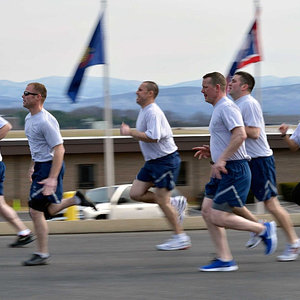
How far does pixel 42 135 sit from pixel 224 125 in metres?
1.84

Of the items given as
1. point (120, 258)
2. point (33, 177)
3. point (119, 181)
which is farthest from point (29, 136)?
point (119, 181)

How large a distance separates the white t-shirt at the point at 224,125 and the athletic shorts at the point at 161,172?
5.45 feet

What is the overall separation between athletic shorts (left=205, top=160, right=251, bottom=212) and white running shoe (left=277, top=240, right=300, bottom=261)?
98 centimetres

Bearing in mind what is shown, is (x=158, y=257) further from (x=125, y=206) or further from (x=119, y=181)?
(x=119, y=181)

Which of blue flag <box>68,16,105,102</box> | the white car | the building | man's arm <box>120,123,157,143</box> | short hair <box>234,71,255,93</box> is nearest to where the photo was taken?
short hair <box>234,71,255,93</box>

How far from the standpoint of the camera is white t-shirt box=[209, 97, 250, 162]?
6.02m

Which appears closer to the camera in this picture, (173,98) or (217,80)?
(217,80)

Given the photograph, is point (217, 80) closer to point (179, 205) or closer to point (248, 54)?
point (179, 205)

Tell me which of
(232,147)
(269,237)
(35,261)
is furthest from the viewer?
(35,261)

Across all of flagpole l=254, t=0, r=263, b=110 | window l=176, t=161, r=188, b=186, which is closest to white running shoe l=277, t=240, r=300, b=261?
flagpole l=254, t=0, r=263, b=110

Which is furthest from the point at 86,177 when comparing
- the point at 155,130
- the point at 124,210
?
the point at 155,130

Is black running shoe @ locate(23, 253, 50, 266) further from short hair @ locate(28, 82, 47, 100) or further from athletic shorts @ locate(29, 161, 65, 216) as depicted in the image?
short hair @ locate(28, 82, 47, 100)

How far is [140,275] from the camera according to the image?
6.21 metres

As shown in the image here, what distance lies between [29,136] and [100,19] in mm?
6335
